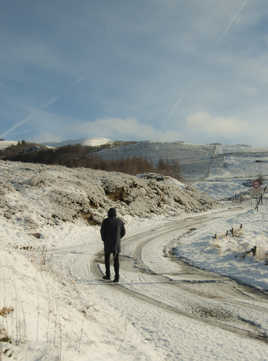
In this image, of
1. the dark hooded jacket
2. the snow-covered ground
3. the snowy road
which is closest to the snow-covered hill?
the snow-covered ground

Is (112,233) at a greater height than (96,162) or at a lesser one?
lesser

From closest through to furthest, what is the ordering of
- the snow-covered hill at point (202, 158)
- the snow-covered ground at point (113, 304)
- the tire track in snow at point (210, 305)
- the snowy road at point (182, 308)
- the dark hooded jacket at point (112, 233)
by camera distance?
the snow-covered ground at point (113, 304) → the snowy road at point (182, 308) → the tire track in snow at point (210, 305) → the dark hooded jacket at point (112, 233) → the snow-covered hill at point (202, 158)

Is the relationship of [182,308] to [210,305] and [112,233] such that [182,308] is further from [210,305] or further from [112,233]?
[112,233]

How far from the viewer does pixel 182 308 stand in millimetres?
6891

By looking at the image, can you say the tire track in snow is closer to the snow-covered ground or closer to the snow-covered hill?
the snow-covered ground

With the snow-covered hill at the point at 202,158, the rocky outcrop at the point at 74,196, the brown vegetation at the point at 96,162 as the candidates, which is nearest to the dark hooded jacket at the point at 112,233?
the rocky outcrop at the point at 74,196

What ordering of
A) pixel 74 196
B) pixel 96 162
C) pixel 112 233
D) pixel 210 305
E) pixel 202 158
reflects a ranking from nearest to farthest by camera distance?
pixel 210 305 < pixel 112 233 < pixel 74 196 < pixel 96 162 < pixel 202 158

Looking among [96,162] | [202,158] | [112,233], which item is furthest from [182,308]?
[202,158]

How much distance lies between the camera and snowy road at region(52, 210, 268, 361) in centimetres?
493

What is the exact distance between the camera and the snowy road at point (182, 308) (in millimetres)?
4926

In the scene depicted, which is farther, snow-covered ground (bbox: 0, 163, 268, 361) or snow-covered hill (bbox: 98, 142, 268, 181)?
snow-covered hill (bbox: 98, 142, 268, 181)

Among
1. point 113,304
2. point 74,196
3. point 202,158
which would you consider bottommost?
point 113,304

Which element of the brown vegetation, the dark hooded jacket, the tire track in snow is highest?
the brown vegetation

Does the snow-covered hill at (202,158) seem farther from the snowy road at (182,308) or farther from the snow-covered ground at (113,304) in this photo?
the snowy road at (182,308)
